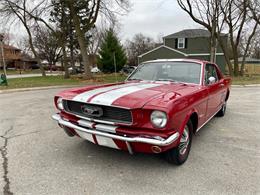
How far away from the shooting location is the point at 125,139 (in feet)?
9.01

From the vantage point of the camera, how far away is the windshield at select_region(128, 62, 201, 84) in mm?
4164

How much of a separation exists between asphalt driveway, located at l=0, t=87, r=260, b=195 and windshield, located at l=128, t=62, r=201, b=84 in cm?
128

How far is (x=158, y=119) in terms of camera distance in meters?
2.68

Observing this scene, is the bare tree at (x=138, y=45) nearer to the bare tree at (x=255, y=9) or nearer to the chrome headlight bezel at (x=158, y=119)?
the bare tree at (x=255, y=9)

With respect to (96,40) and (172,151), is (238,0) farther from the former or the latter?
(96,40)

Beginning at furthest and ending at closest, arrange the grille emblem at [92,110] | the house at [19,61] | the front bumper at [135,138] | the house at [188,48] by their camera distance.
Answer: the house at [19,61] → the house at [188,48] → the grille emblem at [92,110] → the front bumper at [135,138]

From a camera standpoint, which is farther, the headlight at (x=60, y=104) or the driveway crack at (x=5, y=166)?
the headlight at (x=60, y=104)

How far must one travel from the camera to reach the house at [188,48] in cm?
3116

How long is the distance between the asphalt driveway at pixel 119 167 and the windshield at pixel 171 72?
50.2 inches

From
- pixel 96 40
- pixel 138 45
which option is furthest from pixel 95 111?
pixel 138 45

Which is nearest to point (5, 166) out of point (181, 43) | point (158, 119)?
point (158, 119)

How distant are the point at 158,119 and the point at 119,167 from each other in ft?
3.47

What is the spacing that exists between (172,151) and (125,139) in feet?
2.60

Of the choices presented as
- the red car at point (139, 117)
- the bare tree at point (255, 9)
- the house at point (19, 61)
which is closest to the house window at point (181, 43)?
the bare tree at point (255, 9)
